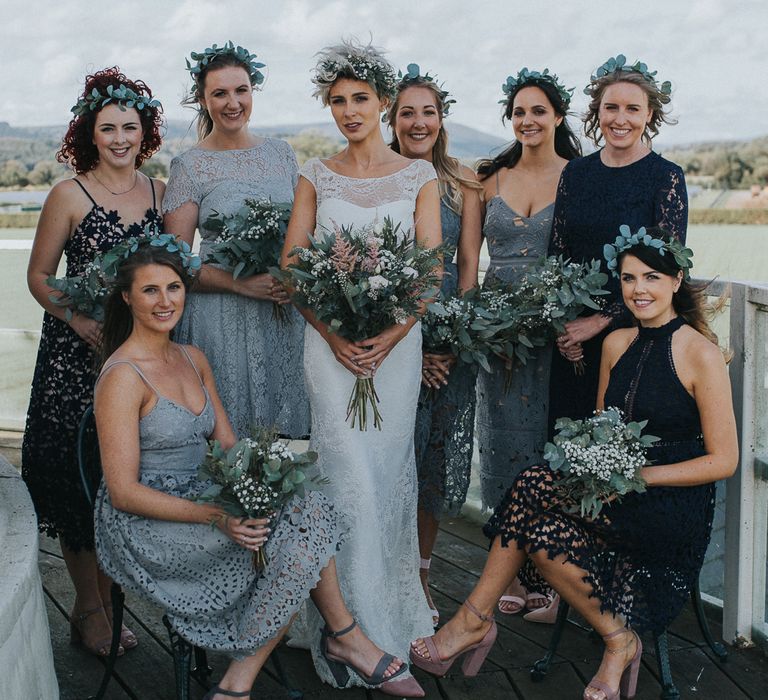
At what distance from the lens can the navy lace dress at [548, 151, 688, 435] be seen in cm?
375

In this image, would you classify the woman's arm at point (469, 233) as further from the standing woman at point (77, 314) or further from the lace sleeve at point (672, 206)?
the standing woman at point (77, 314)

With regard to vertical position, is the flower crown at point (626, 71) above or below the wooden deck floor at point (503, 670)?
above

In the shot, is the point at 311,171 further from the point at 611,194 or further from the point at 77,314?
the point at 611,194

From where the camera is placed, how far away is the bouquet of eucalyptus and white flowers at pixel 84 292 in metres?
3.62

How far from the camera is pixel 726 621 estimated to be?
3.92 metres

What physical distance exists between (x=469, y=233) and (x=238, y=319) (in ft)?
3.47

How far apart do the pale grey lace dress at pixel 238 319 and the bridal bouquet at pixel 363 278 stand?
2.25ft

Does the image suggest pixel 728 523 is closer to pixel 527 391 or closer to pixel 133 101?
pixel 527 391

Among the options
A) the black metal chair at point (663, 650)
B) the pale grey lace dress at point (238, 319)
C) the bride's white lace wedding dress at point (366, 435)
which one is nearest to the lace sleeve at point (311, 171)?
the bride's white lace wedding dress at point (366, 435)

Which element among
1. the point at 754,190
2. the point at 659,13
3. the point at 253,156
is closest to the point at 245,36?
the point at 659,13

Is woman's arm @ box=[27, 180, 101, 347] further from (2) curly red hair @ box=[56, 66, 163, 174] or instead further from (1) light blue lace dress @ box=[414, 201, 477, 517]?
(1) light blue lace dress @ box=[414, 201, 477, 517]

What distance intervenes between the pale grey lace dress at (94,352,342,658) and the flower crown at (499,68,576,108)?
2055 millimetres

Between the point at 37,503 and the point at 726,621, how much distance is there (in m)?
2.78
